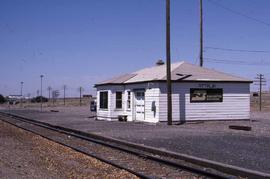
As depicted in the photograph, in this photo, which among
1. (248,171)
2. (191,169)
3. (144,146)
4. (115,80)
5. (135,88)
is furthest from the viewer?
(115,80)

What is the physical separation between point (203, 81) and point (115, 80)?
891 cm

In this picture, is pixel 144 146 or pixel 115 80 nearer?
pixel 144 146

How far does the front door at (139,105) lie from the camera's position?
1400 inches

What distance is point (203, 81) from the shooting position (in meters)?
34.0

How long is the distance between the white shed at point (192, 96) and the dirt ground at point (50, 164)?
48.3 ft

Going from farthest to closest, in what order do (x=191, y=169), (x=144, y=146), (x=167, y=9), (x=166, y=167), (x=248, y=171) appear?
(x=167, y=9) → (x=144, y=146) → (x=166, y=167) → (x=191, y=169) → (x=248, y=171)

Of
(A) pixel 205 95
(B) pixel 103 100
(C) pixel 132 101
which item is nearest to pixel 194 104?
(A) pixel 205 95

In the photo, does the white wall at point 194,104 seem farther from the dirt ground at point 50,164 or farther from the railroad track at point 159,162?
the dirt ground at point 50,164

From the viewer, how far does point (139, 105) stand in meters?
36.1

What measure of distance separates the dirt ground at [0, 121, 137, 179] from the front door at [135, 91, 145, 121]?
54.1 ft

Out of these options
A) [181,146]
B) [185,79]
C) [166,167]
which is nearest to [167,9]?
[185,79]

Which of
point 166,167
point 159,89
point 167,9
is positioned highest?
point 167,9

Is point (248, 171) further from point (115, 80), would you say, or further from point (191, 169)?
point (115, 80)

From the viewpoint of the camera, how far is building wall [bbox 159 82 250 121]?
109 ft
